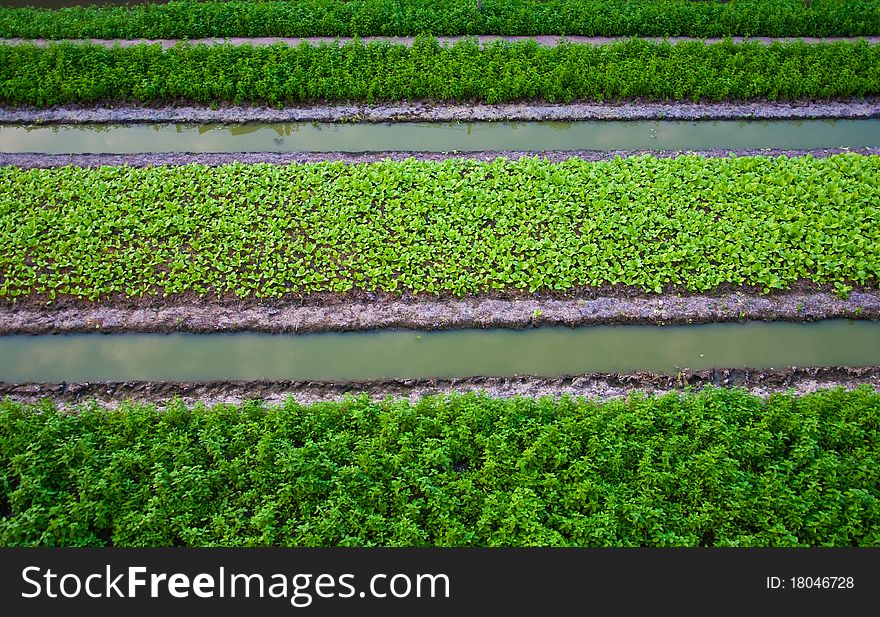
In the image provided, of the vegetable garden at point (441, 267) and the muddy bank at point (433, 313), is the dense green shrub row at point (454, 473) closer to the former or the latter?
the vegetable garden at point (441, 267)

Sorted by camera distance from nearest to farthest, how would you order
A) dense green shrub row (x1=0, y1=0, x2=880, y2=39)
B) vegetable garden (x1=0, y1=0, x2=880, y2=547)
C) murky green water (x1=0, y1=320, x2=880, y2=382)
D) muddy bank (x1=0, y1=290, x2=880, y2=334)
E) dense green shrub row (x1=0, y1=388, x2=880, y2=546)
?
1. dense green shrub row (x1=0, y1=388, x2=880, y2=546)
2. vegetable garden (x1=0, y1=0, x2=880, y2=547)
3. murky green water (x1=0, y1=320, x2=880, y2=382)
4. muddy bank (x1=0, y1=290, x2=880, y2=334)
5. dense green shrub row (x1=0, y1=0, x2=880, y2=39)

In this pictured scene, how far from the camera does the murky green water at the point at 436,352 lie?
8.33 m

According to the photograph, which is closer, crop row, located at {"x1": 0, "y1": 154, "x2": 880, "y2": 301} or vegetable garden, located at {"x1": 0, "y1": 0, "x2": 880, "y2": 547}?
vegetable garden, located at {"x1": 0, "y1": 0, "x2": 880, "y2": 547}

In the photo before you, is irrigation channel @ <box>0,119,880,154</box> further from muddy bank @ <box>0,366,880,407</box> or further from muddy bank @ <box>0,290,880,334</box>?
muddy bank @ <box>0,366,880,407</box>

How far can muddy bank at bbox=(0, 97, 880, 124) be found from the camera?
12188mm

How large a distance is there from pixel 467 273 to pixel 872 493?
17.1 ft

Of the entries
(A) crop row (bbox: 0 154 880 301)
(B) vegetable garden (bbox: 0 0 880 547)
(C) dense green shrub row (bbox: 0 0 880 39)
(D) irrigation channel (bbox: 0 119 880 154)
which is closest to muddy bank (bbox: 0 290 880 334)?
(B) vegetable garden (bbox: 0 0 880 547)

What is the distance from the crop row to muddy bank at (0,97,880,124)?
6.01 feet

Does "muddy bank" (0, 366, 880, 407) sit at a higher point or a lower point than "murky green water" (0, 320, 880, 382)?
lower

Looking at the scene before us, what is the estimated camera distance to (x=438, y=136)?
470 inches

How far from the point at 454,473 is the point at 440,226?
415 cm

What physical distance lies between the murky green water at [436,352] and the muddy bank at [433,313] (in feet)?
0.39

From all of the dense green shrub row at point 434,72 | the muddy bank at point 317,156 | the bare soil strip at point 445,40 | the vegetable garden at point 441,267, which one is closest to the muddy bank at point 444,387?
the vegetable garden at point 441,267

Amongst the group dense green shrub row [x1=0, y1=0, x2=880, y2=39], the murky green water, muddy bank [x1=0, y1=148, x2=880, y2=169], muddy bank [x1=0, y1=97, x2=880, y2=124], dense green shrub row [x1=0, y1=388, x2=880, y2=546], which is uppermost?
dense green shrub row [x1=0, y1=0, x2=880, y2=39]
